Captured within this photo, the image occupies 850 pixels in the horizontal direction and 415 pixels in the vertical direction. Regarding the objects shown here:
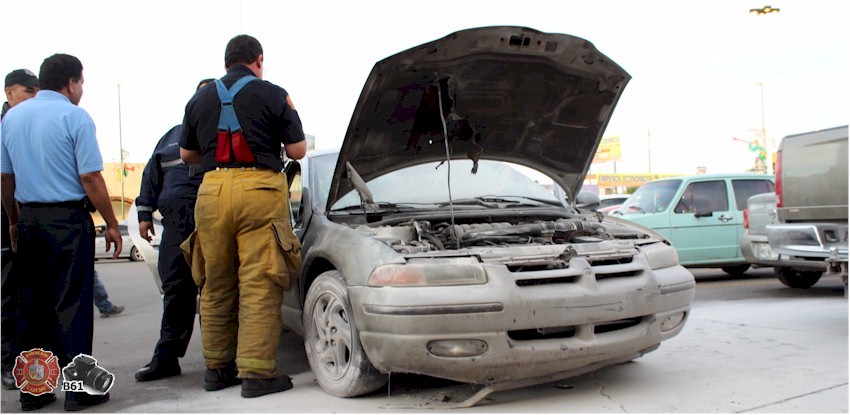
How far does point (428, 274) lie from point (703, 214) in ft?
24.2

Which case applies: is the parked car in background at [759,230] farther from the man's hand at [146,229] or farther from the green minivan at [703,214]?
the man's hand at [146,229]

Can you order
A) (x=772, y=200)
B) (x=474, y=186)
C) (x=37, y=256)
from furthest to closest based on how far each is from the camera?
(x=772, y=200) → (x=474, y=186) → (x=37, y=256)

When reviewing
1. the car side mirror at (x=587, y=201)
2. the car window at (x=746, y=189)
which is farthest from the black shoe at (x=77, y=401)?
the car window at (x=746, y=189)

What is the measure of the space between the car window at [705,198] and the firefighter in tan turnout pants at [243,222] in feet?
23.6

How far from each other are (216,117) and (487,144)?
1.93m

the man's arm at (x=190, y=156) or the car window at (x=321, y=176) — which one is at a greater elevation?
the man's arm at (x=190, y=156)

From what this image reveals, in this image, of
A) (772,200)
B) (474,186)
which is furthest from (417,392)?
(772,200)

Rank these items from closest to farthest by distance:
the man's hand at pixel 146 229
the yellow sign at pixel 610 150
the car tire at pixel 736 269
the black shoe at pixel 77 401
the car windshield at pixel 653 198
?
the black shoe at pixel 77 401, the man's hand at pixel 146 229, the car windshield at pixel 653 198, the car tire at pixel 736 269, the yellow sign at pixel 610 150

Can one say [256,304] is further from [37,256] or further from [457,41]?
[457,41]

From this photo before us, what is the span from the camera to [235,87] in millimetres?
3869

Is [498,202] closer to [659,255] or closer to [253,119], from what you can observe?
[659,255]

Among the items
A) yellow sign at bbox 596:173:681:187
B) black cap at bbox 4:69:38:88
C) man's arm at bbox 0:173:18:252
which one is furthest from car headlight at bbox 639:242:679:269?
yellow sign at bbox 596:173:681:187

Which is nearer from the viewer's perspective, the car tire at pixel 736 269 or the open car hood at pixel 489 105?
the open car hood at pixel 489 105

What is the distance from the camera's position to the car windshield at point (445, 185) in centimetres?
464
